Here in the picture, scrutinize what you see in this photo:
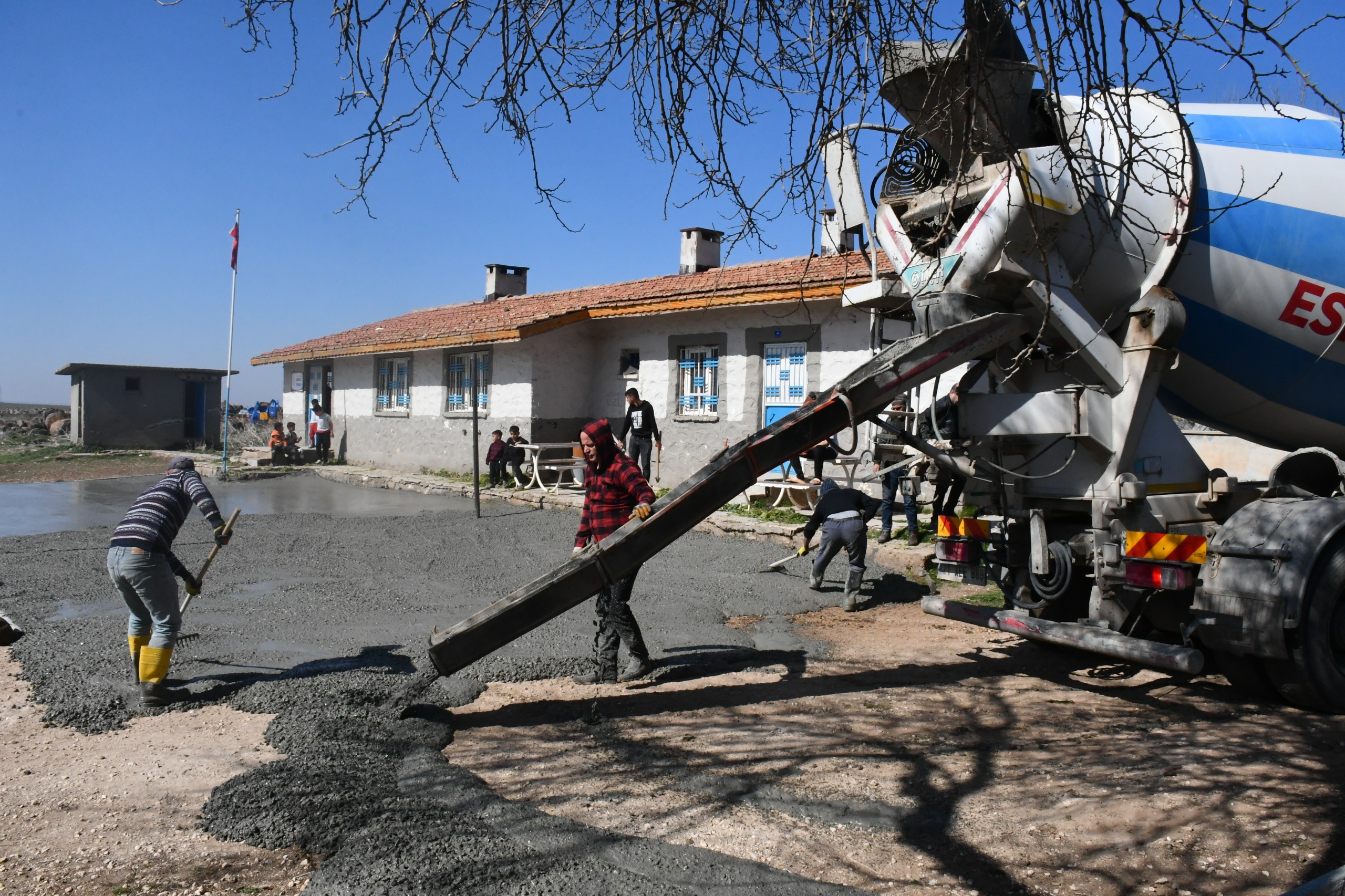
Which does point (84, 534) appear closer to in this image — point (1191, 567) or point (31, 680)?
point (31, 680)

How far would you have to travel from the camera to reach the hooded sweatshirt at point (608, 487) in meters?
5.95

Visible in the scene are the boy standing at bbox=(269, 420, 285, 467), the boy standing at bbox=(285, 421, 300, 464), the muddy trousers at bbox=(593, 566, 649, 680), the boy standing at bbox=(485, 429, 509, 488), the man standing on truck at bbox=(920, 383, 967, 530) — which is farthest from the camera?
the boy standing at bbox=(285, 421, 300, 464)

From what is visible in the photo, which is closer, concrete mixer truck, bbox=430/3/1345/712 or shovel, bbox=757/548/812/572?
concrete mixer truck, bbox=430/3/1345/712

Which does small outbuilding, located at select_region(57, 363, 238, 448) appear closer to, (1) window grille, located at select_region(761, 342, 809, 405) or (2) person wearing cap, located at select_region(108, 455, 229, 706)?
(1) window grille, located at select_region(761, 342, 809, 405)

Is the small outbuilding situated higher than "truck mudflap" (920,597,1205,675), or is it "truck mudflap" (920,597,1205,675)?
the small outbuilding

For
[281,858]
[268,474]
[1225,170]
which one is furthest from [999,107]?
[268,474]

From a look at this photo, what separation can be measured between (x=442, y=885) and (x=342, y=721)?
1913mm

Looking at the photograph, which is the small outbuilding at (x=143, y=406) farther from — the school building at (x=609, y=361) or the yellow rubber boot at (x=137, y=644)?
the yellow rubber boot at (x=137, y=644)

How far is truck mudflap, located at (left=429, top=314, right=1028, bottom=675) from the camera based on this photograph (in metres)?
4.84

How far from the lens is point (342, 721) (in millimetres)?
4730

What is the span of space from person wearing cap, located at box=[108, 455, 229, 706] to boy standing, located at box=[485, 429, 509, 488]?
10.9 metres

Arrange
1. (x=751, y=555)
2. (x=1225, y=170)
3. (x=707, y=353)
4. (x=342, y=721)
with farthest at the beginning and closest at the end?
(x=707, y=353), (x=751, y=555), (x=1225, y=170), (x=342, y=721)

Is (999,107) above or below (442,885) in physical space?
above

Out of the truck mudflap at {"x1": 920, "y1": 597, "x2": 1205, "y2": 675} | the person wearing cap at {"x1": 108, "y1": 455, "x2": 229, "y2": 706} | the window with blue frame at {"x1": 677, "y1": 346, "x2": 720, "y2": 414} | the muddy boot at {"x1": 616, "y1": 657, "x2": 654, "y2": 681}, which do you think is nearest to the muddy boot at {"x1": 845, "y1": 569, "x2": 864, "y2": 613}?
the truck mudflap at {"x1": 920, "y1": 597, "x2": 1205, "y2": 675}
